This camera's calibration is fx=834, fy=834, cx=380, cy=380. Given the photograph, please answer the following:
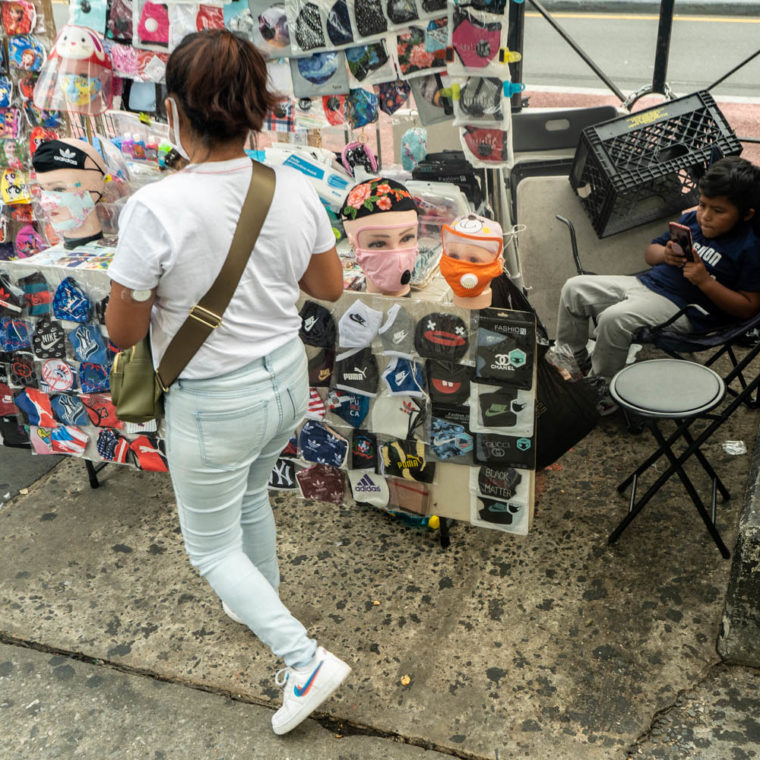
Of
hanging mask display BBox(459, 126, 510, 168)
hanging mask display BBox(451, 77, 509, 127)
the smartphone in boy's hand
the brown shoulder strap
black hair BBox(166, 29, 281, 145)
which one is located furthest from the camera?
the smartphone in boy's hand

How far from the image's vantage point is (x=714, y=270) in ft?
11.2

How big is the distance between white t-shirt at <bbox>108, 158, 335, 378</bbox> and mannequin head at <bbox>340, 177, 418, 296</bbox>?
492 millimetres

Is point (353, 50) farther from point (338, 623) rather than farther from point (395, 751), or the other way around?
point (395, 751)

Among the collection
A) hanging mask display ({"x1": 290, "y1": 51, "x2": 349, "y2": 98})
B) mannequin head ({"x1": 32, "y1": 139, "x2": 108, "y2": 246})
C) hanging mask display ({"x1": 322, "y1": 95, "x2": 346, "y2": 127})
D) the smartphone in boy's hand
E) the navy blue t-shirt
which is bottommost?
the navy blue t-shirt

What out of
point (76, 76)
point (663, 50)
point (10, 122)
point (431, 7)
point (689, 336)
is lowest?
point (689, 336)

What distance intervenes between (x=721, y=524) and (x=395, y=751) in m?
1.50

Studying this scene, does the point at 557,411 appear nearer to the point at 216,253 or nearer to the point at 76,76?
the point at 216,253

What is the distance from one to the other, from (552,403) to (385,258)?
2.52 ft

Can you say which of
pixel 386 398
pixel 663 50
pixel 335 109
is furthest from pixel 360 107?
pixel 663 50

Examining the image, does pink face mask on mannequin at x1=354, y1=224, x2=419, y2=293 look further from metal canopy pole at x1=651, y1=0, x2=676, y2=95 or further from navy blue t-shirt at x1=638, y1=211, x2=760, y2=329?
metal canopy pole at x1=651, y1=0, x2=676, y2=95

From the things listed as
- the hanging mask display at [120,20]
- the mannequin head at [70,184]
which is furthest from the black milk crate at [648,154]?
the mannequin head at [70,184]

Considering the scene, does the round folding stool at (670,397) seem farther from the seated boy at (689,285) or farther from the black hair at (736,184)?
the black hair at (736,184)

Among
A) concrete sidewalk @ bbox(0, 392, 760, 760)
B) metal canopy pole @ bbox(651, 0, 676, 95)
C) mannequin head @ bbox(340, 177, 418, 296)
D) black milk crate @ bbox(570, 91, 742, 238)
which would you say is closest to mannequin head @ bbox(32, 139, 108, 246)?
mannequin head @ bbox(340, 177, 418, 296)

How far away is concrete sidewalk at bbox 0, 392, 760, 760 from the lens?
241 centimetres
